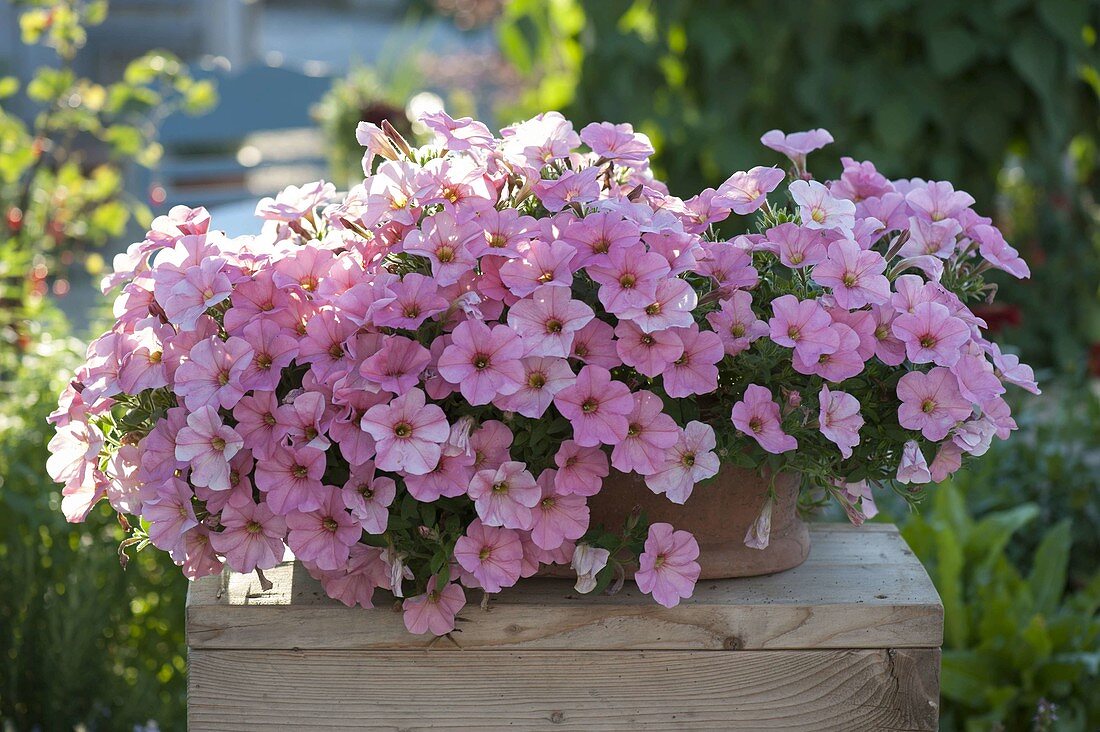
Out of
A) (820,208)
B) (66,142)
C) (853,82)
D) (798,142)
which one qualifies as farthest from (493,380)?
(853,82)

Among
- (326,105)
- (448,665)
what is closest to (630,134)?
(448,665)

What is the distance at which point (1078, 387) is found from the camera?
2361 mm

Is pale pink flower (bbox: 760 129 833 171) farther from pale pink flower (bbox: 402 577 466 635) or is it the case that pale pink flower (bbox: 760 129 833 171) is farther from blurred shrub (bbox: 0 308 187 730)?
blurred shrub (bbox: 0 308 187 730)

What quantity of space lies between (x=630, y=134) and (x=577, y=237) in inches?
6.8

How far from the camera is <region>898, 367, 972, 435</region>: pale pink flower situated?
904 mm

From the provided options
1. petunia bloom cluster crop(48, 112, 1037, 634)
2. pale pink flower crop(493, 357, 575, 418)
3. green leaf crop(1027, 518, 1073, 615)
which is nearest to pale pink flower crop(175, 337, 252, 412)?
petunia bloom cluster crop(48, 112, 1037, 634)

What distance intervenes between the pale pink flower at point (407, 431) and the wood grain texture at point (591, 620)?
19 cm

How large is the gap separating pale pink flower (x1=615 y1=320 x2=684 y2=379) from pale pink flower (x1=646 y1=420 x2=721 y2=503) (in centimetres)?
6

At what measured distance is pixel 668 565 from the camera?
3.05 ft

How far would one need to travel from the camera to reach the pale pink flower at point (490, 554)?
0.89 m

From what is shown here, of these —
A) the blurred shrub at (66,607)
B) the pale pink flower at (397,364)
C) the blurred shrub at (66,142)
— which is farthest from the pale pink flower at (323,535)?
the blurred shrub at (66,142)

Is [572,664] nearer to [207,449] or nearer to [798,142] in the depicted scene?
[207,449]

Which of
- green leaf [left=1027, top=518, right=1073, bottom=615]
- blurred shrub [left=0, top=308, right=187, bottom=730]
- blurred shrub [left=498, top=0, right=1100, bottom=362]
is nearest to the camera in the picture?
blurred shrub [left=0, top=308, right=187, bottom=730]

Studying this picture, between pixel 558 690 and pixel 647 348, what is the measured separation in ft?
1.03
